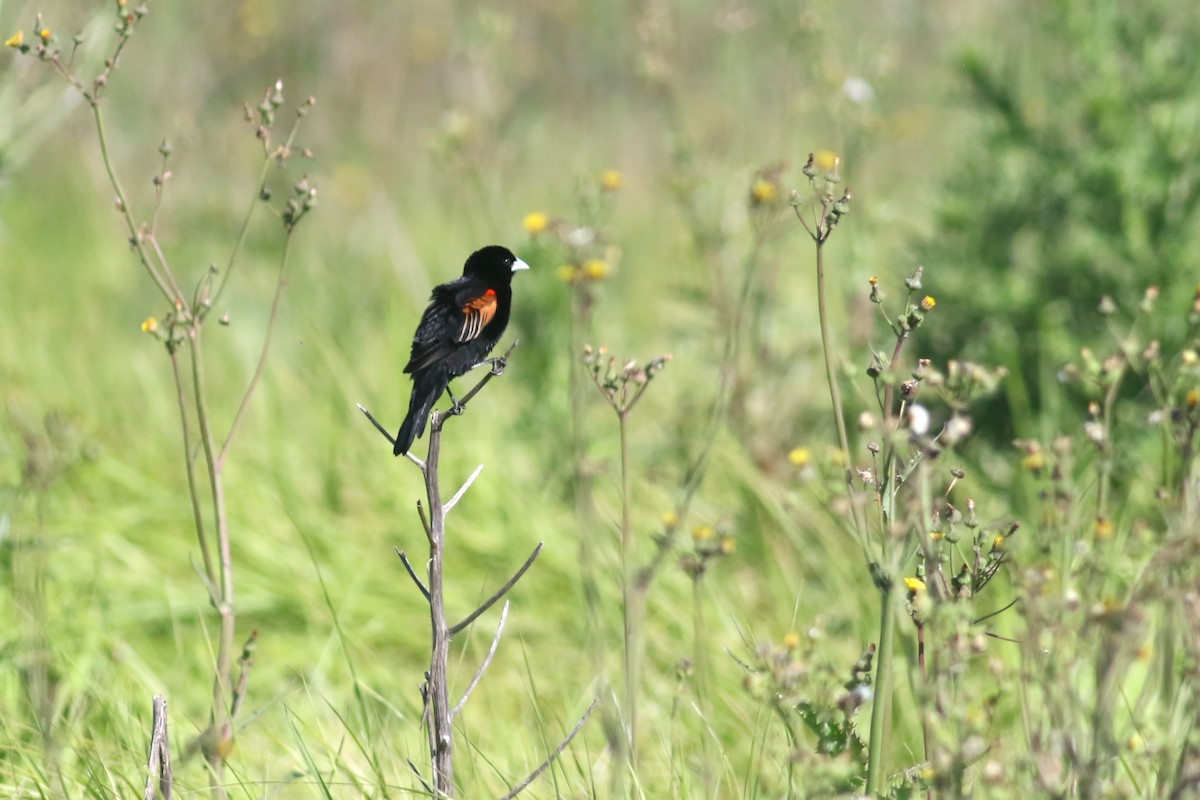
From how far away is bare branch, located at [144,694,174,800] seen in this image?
2.05 m

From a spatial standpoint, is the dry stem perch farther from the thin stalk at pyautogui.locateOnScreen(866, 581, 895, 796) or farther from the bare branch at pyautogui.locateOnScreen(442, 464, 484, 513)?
the thin stalk at pyautogui.locateOnScreen(866, 581, 895, 796)

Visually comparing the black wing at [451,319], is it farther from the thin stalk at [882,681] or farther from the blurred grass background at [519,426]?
the thin stalk at [882,681]

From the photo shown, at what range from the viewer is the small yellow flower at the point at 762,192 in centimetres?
313

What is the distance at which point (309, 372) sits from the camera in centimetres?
509

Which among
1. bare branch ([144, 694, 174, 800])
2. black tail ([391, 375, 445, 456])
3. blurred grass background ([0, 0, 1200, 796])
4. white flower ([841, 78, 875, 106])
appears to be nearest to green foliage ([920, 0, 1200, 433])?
blurred grass background ([0, 0, 1200, 796])

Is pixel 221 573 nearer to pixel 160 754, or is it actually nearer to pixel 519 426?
pixel 160 754

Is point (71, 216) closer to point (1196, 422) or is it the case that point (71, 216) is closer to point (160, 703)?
point (160, 703)

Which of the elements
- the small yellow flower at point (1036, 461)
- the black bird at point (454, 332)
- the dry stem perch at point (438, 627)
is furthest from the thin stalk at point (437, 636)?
the small yellow flower at point (1036, 461)

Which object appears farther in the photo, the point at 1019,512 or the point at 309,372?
the point at 309,372

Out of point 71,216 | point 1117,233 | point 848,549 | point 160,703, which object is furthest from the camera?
point 71,216

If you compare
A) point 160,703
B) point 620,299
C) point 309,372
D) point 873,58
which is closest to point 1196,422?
point 160,703

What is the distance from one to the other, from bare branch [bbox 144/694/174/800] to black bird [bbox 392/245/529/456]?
596 millimetres

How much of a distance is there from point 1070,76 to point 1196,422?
299cm

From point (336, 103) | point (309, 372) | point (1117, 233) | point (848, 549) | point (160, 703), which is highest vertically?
point (336, 103)
